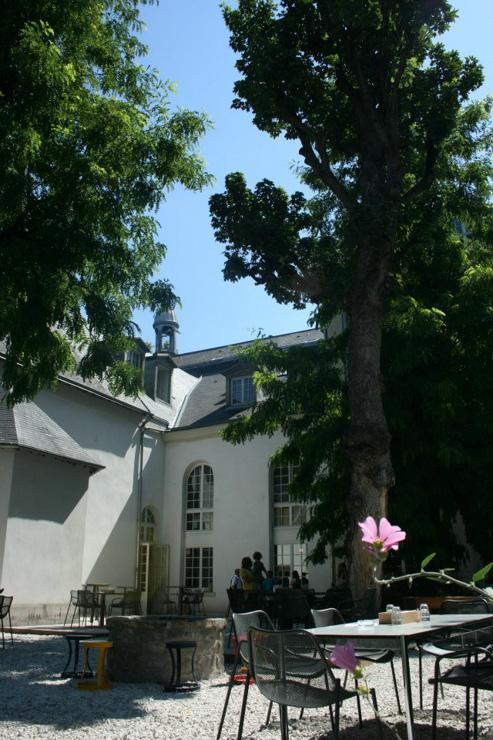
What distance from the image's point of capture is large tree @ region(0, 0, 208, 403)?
8555 mm

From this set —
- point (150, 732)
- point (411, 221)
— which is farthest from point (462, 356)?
point (150, 732)

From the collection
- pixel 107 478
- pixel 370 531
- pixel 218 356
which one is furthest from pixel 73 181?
pixel 218 356

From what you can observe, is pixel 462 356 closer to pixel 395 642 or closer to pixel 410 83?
pixel 410 83

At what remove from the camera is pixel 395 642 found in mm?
4766

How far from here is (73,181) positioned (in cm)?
892

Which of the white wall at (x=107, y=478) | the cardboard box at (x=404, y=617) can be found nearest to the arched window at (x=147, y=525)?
the white wall at (x=107, y=478)

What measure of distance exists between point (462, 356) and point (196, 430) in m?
11.6

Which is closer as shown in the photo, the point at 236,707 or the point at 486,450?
the point at 236,707

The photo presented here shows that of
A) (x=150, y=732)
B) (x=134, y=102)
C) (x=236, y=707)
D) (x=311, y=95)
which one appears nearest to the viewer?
(x=150, y=732)

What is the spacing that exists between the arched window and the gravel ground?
49.9 feet

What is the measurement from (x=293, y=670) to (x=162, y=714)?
2424 millimetres

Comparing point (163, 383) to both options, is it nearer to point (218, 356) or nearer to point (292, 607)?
point (218, 356)

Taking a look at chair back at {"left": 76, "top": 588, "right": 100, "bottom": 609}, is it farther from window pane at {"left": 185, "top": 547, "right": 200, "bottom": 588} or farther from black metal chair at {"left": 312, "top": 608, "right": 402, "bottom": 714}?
black metal chair at {"left": 312, "top": 608, "right": 402, "bottom": 714}

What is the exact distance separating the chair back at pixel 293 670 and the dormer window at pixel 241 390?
20.3m
